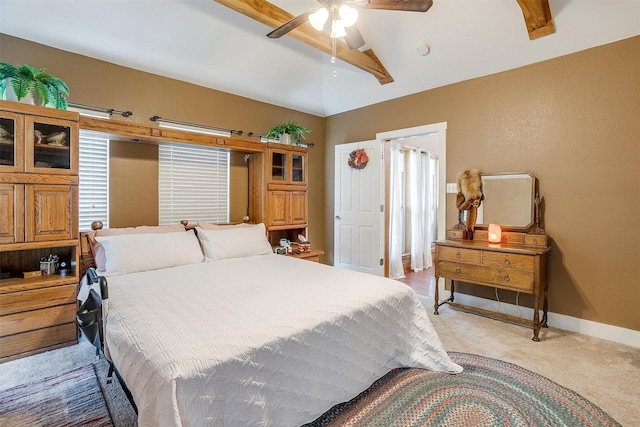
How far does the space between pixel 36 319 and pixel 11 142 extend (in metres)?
1.38

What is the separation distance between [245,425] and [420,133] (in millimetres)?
3819

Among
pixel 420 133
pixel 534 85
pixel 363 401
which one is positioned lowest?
pixel 363 401

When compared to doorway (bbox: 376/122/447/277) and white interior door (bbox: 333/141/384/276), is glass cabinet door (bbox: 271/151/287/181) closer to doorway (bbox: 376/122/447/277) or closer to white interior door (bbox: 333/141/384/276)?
white interior door (bbox: 333/141/384/276)

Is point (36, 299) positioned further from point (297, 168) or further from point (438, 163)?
point (438, 163)

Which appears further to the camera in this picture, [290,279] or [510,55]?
[510,55]

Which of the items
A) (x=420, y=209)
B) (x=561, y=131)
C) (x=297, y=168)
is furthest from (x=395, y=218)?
(x=561, y=131)

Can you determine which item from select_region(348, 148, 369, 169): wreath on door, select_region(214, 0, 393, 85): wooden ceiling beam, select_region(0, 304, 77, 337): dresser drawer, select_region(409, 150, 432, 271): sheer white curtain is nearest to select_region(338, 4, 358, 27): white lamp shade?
A: select_region(214, 0, 393, 85): wooden ceiling beam

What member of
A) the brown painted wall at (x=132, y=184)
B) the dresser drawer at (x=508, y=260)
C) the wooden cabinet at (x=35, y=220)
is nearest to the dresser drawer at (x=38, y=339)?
the wooden cabinet at (x=35, y=220)

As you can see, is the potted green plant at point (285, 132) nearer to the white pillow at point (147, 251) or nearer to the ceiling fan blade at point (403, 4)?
the white pillow at point (147, 251)

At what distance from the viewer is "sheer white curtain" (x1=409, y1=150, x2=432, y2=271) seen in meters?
5.73

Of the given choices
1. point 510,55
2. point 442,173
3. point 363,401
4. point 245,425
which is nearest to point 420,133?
point 442,173

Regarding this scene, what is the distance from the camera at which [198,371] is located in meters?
1.24

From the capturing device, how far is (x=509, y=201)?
3.43 metres

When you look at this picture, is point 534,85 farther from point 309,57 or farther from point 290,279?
point 290,279
